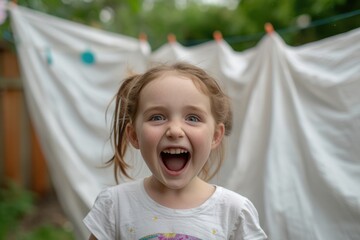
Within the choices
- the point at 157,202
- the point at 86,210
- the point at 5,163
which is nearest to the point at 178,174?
the point at 157,202

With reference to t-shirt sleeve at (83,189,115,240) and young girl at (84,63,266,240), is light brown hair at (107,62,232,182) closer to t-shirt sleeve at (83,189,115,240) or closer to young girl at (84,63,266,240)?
young girl at (84,63,266,240)

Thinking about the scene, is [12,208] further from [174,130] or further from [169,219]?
[174,130]

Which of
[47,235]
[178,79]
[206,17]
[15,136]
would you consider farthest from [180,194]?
[206,17]

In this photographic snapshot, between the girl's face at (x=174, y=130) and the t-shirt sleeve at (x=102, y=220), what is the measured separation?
16 centimetres

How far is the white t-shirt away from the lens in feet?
3.83

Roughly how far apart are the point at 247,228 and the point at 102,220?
1.28ft

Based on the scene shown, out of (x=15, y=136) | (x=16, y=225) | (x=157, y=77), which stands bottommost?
(x=16, y=225)

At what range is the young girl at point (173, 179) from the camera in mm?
1157

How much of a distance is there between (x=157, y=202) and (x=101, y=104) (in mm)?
1345

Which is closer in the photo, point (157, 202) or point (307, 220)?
point (157, 202)

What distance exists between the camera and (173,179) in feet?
3.79

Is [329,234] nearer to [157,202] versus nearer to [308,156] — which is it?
[308,156]

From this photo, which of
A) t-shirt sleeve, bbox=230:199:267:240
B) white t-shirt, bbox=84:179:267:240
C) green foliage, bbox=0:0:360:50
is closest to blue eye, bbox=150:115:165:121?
white t-shirt, bbox=84:179:267:240

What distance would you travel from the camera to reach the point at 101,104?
2475mm
